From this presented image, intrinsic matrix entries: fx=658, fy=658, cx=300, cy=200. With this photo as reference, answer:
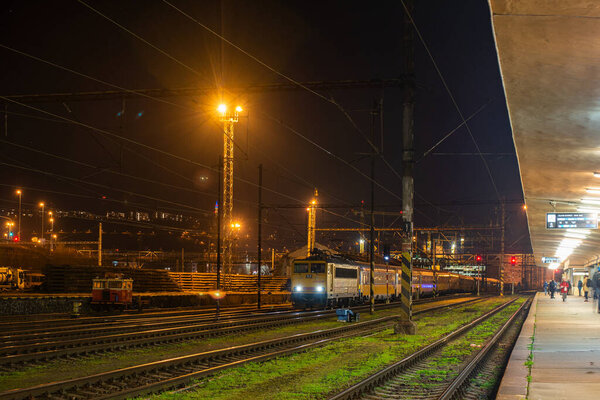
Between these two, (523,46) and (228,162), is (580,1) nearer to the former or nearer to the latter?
(523,46)

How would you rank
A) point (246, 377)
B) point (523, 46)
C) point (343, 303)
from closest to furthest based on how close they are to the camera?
point (523, 46) < point (246, 377) < point (343, 303)

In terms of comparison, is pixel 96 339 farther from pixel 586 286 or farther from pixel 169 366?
pixel 586 286

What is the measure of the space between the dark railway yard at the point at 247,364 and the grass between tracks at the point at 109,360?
0.08 ft

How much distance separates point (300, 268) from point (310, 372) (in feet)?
82.9

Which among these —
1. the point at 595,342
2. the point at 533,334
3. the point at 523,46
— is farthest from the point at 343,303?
the point at 523,46

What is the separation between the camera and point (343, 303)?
140ft

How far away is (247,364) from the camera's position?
14992mm

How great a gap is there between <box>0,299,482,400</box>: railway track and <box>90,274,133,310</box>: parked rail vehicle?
1579 centimetres

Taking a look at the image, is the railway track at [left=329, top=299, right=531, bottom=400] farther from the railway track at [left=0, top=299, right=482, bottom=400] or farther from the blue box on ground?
the blue box on ground

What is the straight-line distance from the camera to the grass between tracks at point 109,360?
12.8 metres

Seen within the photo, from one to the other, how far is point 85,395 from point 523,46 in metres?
8.86

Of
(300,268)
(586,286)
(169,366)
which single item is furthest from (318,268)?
(586,286)

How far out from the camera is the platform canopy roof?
6.43 metres

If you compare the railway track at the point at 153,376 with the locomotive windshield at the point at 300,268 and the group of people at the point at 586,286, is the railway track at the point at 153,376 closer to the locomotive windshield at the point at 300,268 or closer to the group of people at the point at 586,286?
the group of people at the point at 586,286
